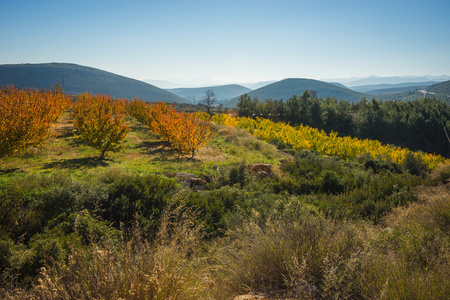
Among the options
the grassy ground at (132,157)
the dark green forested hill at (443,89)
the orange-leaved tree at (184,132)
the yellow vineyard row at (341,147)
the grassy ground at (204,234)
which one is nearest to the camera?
the grassy ground at (204,234)

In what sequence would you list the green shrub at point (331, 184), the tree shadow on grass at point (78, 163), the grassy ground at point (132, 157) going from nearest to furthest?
1. the grassy ground at point (132, 157)
2. the tree shadow on grass at point (78, 163)
3. the green shrub at point (331, 184)

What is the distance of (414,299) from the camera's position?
78.7 inches

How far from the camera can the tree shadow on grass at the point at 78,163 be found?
907 cm

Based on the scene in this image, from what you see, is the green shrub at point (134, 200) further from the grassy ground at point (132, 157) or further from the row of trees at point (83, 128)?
the row of trees at point (83, 128)

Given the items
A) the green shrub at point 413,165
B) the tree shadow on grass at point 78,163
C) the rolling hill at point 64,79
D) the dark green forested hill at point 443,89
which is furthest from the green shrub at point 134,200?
the rolling hill at point 64,79

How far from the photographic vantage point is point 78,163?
970 centimetres

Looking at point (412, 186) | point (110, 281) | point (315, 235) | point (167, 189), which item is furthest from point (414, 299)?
point (412, 186)

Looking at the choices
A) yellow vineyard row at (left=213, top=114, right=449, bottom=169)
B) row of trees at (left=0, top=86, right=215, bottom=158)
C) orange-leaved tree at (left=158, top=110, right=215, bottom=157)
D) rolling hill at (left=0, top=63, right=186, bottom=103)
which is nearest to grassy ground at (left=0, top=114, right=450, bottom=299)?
row of trees at (left=0, top=86, right=215, bottom=158)

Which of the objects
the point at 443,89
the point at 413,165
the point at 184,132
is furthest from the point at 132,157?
the point at 443,89

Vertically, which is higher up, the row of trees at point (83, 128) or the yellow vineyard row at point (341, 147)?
the row of trees at point (83, 128)

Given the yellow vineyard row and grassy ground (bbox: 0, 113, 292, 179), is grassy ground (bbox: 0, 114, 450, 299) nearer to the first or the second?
grassy ground (bbox: 0, 113, 292, 179)

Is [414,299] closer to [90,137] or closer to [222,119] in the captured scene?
[90,137]

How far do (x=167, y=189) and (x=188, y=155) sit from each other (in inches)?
265

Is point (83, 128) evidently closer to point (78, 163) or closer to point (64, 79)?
point (78, 163)
